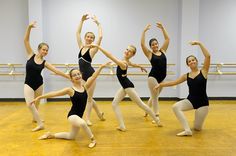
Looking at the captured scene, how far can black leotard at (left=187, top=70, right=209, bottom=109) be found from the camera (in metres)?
4.28

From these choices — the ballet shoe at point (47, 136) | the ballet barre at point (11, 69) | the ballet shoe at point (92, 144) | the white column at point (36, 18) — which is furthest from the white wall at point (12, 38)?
the ballet shoe at point (92, 144)

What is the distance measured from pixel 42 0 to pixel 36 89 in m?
3.62

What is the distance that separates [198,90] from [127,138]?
1415mm

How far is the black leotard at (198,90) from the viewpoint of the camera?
4.28 meters

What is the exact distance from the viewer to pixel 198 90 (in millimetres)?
4309

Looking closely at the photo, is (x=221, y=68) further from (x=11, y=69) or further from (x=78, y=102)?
(x=11, y=69)

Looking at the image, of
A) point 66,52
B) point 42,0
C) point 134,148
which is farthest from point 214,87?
point 42,0

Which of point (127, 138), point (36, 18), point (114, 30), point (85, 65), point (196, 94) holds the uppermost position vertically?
point (36, 18)

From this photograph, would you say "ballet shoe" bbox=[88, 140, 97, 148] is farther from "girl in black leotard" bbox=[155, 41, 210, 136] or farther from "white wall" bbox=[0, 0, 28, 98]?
"white wall" bbox=[0, 0, 28, 98]

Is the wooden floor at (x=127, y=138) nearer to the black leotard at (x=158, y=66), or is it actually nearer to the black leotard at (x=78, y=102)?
the black leotard at (x=78, y=102)

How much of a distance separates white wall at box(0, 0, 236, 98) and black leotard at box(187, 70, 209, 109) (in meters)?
3.19

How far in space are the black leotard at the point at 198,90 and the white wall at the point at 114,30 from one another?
10.5 feet

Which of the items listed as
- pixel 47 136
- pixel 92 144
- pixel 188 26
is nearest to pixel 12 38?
pixel 47 136

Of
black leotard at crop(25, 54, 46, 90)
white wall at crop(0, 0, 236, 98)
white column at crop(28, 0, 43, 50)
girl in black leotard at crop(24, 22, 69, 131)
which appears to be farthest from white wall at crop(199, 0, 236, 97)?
black leotard at crop(25, 54, 46, 90)
